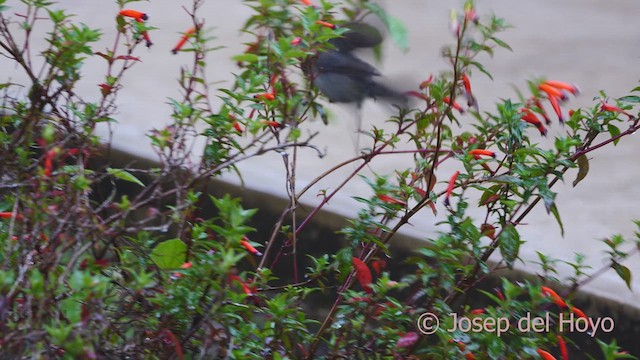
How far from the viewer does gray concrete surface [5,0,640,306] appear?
2.94m

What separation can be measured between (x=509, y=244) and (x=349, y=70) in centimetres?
48

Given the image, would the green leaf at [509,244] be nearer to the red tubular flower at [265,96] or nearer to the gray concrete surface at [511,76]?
the red tubular flower at [265,96]

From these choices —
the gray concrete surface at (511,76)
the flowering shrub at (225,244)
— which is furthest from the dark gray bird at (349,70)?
the gray concrete surface at (511,76)

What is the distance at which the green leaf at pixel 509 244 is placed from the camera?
1.49 m

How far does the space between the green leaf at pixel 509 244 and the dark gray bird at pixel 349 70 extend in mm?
409

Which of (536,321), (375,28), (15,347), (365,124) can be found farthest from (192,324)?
(365,124)

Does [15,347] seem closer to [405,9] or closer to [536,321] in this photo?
[536,321]

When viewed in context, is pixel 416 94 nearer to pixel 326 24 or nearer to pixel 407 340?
pixel 326 24

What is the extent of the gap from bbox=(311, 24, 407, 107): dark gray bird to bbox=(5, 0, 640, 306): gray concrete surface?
868 mm

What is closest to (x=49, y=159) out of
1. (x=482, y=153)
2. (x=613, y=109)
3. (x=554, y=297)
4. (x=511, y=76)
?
(x=482, y=153)

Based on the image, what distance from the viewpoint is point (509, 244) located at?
149cm

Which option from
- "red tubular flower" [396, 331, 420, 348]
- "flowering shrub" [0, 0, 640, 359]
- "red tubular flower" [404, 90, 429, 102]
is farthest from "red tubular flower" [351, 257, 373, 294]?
"red tubular flower" [404, 90, 429, 102]

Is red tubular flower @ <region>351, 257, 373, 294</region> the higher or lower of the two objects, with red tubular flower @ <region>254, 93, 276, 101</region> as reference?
lower

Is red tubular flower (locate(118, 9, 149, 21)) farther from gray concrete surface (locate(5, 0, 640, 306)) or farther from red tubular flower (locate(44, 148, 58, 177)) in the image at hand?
gray concrete surface (locate(5, 0, 640, 306))
